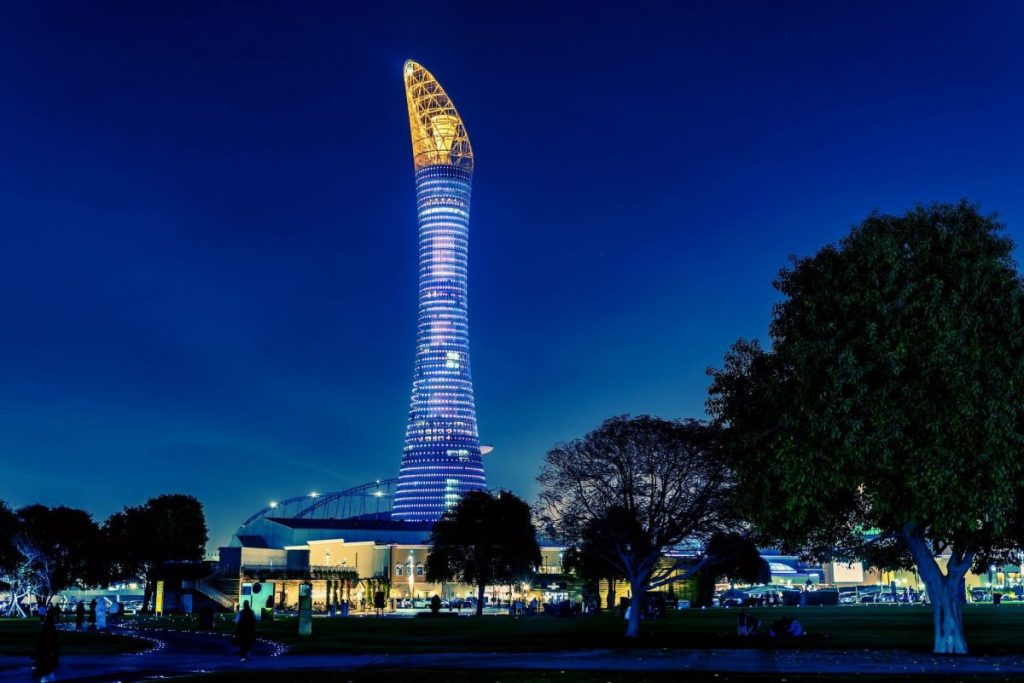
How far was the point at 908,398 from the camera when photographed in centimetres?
3847

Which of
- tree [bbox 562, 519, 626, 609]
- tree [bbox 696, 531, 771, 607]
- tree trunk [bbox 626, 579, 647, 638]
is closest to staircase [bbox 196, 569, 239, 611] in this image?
tree [bbox 562, 519, 626, 609]

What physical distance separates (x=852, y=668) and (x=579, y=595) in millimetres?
140727

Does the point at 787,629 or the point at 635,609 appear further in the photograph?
the point at 635,609

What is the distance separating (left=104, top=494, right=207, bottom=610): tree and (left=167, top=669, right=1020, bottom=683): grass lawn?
124 m

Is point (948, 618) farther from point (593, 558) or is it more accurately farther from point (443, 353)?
point (443, 353)

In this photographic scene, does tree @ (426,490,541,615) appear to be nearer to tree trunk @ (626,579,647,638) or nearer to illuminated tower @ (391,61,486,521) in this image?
tree trunk @ (626,579,647,638)

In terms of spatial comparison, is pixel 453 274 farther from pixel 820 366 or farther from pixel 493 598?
pixel 820 366

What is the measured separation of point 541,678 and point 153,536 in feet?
446

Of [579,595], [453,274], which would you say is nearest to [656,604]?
[579,595]

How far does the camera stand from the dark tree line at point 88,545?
11700 cm

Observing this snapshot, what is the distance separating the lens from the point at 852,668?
3372 cm

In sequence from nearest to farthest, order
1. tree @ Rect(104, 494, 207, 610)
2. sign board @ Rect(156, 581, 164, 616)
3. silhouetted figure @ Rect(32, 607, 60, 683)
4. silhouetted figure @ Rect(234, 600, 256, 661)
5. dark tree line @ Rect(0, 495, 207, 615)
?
silhouetted figure @ Rect(32, 607, 60, 683) → silhouetted figure @ Rect(234, 600, 256, 661) → dark tree line @ Rect(0, 495, 207, 615) → sign board @ Rect(156, 581, 164, 616) → tree @ Rect(104, 494, 207, 610)

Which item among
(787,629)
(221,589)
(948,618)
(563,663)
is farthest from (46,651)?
(221,589)

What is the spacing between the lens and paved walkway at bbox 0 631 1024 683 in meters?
33.2
